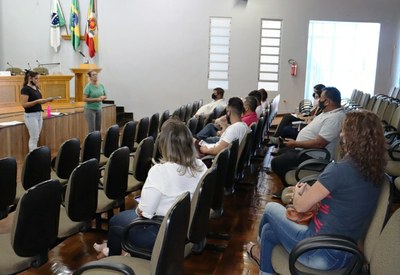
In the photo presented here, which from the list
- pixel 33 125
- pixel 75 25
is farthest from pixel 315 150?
pixel 75 25

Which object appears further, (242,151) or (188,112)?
(188,112)

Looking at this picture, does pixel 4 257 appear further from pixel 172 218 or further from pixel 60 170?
pixel 60 170

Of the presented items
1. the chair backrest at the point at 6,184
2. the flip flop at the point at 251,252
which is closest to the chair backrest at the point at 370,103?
the flip flop at the point at 251,252

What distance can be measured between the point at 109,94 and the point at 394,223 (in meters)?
9.67

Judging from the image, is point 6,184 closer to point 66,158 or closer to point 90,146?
point 66,158

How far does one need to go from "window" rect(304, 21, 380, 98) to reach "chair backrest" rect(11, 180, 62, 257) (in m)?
8.98

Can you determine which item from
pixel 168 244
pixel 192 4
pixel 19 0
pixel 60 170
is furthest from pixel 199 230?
pixel 19 0

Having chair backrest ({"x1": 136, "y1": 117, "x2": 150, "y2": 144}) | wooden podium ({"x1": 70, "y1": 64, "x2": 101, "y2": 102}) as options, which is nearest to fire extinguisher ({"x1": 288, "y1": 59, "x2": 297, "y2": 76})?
wooden podium ({"x1": 70, "y1": 64, "x2": 101, "y2": 102})

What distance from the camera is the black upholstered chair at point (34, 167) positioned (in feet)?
10.3

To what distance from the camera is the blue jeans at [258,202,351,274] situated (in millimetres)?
1960

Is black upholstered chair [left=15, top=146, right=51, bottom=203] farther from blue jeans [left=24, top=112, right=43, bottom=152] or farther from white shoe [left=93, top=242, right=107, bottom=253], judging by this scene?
blue jeans [left=24, top=112, right=43, bottom=152]

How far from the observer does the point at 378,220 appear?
6.35 feet

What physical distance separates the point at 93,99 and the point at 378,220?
5261 millimetres

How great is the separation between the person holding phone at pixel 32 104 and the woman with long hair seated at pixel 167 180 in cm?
375
